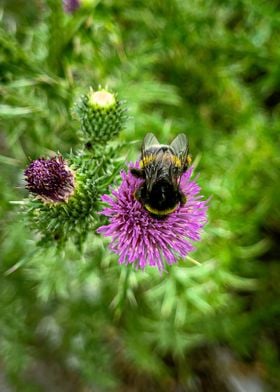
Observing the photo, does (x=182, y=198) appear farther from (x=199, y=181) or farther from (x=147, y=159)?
(x=199, y=181)

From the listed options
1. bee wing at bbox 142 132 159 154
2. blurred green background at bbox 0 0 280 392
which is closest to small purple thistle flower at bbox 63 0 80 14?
blurred green background at bbox 0 0 280 392

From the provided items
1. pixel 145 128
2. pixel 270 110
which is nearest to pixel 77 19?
pixel 145 128

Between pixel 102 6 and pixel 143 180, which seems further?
pixel 102 6

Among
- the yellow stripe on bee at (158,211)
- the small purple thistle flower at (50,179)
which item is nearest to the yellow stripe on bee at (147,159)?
the yellow stripe on bee at (158,211)

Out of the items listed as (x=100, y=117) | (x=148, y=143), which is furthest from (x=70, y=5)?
(x=148, y=143)

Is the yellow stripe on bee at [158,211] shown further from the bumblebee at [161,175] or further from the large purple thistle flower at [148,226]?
the large purple thistle flower at [148,226]

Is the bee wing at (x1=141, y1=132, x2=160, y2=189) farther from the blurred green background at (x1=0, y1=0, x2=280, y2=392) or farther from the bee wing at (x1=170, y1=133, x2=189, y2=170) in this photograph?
the blurred green background at (x1=0, y1=0, x2=280, y2=392)

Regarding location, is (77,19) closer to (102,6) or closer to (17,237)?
(102,6)
